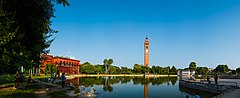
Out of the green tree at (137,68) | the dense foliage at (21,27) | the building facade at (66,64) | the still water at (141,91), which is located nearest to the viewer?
the dense foliage at (21,27)

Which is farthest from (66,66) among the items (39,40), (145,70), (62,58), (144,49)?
(39,40)

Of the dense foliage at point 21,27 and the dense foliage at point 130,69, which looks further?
the dense foliage at point 130,69

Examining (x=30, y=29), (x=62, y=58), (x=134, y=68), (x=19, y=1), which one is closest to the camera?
(x=19, y=1)

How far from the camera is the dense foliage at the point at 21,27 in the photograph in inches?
490

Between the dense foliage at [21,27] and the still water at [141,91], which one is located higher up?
the dense foliage at [21,27]

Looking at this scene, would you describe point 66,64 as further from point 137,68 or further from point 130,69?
point 130,69

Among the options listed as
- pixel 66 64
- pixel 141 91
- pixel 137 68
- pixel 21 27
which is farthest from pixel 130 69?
pixel 21 27

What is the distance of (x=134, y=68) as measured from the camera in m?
156

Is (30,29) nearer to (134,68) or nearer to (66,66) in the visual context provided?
(66,66)

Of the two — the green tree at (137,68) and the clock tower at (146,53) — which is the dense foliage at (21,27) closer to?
the green tree at (137,68)

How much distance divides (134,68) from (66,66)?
5093 centimetres

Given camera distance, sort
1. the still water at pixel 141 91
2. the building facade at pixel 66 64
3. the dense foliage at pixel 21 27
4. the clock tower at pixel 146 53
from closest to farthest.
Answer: the dense foliage at pixel 21 27 < the still water at pixel 141 91 < the building facade at pixel 66 64 < the clock tower at pixel 146 53

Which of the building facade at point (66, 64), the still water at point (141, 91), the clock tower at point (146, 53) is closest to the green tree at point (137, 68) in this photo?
the clock tower at point (146, 53)

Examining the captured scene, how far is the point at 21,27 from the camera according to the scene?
47.6 feet
